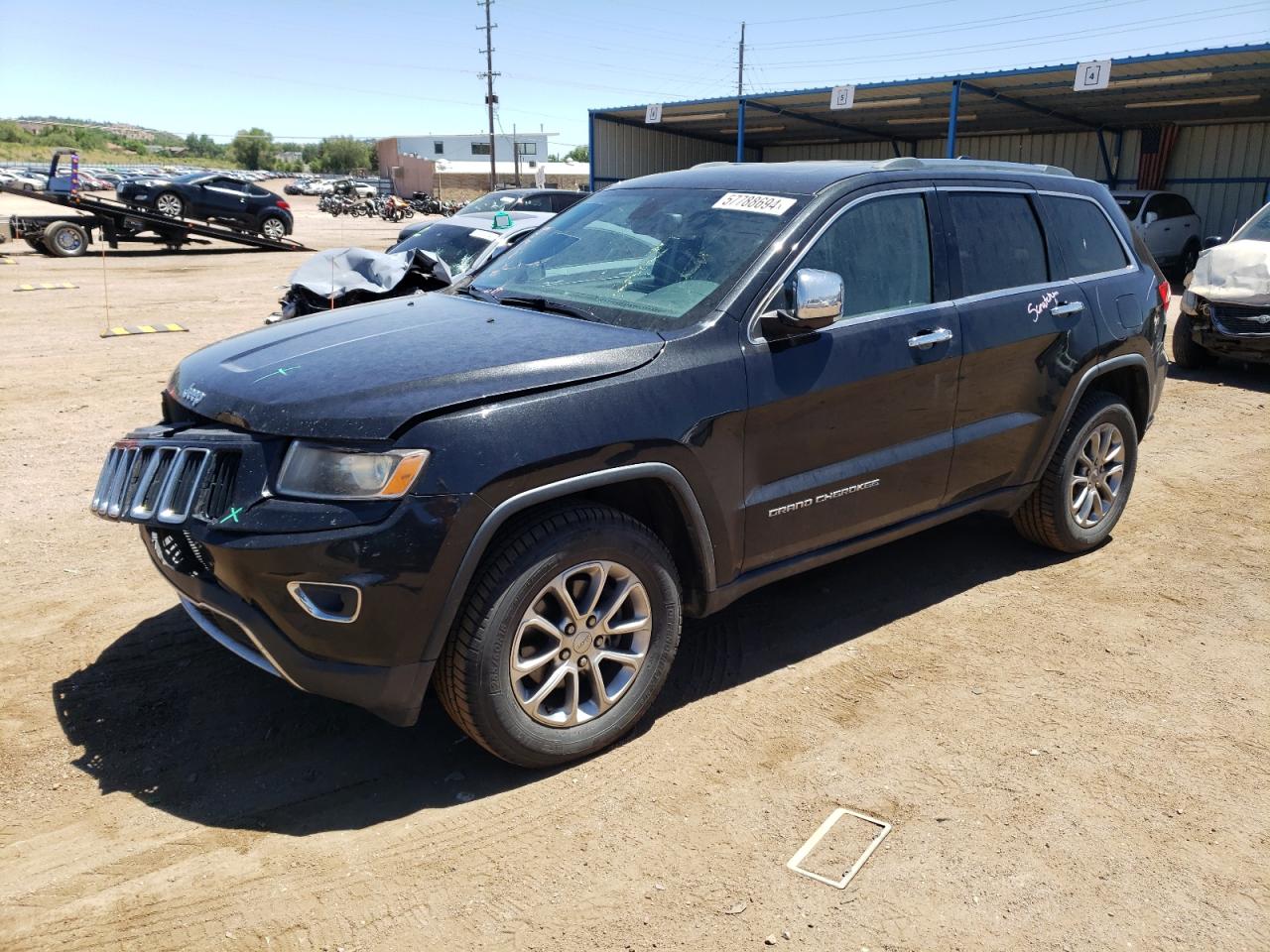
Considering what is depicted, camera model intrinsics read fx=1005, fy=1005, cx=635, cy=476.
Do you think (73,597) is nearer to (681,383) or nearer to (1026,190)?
(681,383)

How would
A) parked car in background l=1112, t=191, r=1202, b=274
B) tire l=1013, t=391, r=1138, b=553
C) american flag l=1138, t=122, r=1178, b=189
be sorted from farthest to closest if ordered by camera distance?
american flag l=1138, t=122, r=1178, b=189 < parked car in background l=1112, t=191, r=1202, b=274 < tire l=1013, t=391, r=1138, b=553

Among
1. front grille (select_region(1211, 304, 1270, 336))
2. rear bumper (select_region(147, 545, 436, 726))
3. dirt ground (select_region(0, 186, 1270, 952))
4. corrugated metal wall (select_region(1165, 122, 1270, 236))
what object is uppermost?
corrugated metal wall (select_region(1165, 122, 1270, 236))

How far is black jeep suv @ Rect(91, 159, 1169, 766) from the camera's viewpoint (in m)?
2.83

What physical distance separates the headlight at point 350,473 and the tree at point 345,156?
13571 centimetres

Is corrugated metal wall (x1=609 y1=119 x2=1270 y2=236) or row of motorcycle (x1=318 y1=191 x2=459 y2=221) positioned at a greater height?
corrugated metal wall (x1=609 y1=119 x2=1270 y2=236)

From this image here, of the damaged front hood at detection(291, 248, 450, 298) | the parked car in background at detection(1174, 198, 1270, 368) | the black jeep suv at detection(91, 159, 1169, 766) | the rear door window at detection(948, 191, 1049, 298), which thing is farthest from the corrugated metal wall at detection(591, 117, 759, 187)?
the black jeep suv at detection(91, 159, 1169, 766)

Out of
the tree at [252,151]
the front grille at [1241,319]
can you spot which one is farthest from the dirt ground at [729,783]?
the tree at [252,151]

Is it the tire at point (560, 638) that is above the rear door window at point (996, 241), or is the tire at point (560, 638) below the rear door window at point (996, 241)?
below

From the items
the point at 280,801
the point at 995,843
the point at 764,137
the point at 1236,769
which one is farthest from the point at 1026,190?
the point at 764,137

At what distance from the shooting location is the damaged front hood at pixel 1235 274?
9180 mm

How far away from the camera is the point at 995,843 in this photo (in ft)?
9.59

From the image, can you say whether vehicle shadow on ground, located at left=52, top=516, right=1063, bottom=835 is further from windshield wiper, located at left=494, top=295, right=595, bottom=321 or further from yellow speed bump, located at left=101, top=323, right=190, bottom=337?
yellow speed bump, located at left=101, top=323, right=190, bottom=337

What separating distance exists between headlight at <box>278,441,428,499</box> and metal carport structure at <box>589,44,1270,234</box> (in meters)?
19.3

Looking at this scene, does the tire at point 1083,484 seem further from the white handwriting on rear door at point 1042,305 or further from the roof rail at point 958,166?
the roof rail at point 958,166
